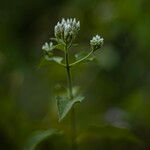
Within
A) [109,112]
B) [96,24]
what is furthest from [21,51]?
[109,112]

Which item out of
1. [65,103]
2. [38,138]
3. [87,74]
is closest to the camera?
[65,103]

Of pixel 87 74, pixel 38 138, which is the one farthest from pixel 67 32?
pixel 87 74

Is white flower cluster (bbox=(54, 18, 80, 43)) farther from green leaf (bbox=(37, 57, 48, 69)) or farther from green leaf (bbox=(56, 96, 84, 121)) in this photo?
green leaf (bbox=(56, 96, 84, 121))

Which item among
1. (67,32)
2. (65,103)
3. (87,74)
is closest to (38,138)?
(65,103)

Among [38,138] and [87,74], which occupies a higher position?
[87,74]

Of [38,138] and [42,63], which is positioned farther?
[38,138]

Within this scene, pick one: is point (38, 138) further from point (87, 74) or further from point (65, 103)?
point (87, 74)

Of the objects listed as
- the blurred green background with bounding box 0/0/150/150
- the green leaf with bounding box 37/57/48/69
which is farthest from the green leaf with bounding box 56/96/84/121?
the blurred green background with bounding box 0/0/150/150

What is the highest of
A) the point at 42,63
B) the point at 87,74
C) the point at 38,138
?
the point at 87,74

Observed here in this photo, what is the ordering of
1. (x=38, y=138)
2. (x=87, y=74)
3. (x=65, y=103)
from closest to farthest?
(x=65, y=103)
(x=38, y=138)
(x=87, y=74)
